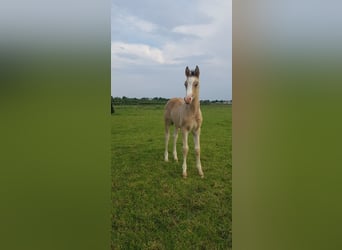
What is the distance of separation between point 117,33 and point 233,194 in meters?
0.97

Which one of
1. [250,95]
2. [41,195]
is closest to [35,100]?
[41,195]

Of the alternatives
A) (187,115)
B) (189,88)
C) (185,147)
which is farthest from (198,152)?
(189,88)

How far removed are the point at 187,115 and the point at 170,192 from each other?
16.3 inches

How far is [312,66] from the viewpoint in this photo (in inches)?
49.4

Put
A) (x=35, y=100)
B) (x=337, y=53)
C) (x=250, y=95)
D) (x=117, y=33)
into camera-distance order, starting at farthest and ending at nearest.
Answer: (x=117, y=33) < (x=35, y=100) < (x=250, y=95) < (x=337, y=53)

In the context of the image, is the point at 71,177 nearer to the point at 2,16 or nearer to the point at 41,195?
the point at 41,195

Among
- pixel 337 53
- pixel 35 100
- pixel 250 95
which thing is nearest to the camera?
pixel 337 53

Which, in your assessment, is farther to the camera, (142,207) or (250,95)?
(142,207)

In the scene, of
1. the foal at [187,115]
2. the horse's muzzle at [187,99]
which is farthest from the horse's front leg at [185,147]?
the horse's muzzle at [187,99]

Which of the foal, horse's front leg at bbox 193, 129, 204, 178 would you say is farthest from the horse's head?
horse's front leg at bbox 193, 129, 204, 178

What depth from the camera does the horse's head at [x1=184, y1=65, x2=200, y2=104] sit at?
151 cm

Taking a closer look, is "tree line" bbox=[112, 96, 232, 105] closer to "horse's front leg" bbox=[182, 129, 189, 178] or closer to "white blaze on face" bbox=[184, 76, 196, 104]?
"white blaze on face" bbox=[184, 76, 196, 104]

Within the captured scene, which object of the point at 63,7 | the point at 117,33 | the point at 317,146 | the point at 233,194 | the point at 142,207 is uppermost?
the point at 63,7

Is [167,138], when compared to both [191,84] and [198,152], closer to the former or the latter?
[198,152]
